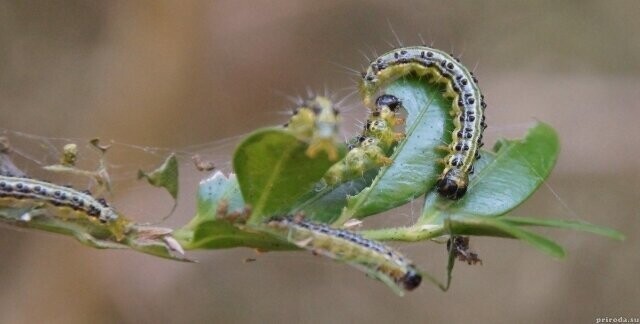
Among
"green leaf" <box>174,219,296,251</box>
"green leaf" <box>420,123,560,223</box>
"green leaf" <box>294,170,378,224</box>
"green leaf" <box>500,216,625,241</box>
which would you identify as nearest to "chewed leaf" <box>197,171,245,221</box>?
"green leaf" <box>174,219,296,251</box>

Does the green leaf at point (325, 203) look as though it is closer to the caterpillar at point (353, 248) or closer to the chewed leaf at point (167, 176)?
the caterpillar at point (353, 248)

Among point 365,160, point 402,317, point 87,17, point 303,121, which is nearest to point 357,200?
point 365,160

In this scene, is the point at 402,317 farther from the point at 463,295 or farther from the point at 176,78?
the point at 176,78

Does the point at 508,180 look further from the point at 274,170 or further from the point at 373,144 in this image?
the point at 274,170

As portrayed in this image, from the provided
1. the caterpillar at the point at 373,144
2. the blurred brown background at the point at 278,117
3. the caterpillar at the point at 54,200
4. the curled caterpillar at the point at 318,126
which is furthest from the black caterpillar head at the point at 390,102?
the blurred brown background at the point at 278,117

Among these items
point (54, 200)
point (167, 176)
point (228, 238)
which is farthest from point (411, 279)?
point (54, 200)

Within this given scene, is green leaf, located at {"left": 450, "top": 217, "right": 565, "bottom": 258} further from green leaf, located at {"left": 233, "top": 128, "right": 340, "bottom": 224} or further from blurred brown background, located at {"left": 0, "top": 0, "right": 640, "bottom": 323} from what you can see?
blurred brown background, located at {"left": 0, "top": 0, "right": 640, "bottom": 323}
